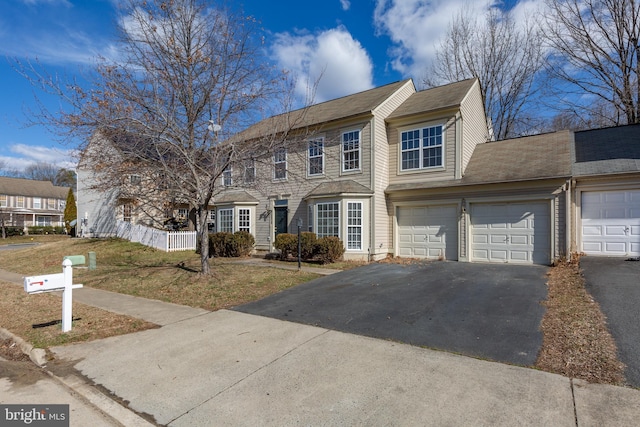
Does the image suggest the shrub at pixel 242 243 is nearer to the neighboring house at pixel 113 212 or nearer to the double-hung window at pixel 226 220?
the double-hung window at pixel 226 220

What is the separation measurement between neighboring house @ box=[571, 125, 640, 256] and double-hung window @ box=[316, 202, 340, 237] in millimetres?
8055

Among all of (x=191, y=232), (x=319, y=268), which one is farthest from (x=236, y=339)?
(x=191, y=232)

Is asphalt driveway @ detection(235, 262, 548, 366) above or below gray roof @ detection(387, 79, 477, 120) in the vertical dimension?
below

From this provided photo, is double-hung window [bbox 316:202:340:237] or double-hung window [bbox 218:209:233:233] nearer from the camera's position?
double-hung window [bbox 316:202:340:237]

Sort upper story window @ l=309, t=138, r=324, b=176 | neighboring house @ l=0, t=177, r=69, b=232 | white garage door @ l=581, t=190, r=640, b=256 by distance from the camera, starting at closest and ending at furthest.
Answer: white garage door @ l=581, t=190, r=640, b=256 → upper story window @ l=309, t=138, r=324, b=176 → neighboring house @ l=0, t=177, r=69, b=232

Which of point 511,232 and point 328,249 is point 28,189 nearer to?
point 328,249

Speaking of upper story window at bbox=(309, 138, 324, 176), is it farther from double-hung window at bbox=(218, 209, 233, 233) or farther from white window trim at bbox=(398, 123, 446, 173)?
double-hung window at bbox=(218, 209, 233, 233)

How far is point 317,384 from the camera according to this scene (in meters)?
3.52

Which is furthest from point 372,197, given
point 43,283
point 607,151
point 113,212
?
point 113,212

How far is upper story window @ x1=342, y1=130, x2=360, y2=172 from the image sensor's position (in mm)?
14062

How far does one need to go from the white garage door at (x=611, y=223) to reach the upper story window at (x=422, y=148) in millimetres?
5043

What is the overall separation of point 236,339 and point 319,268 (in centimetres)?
679

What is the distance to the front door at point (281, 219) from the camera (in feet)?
52.8

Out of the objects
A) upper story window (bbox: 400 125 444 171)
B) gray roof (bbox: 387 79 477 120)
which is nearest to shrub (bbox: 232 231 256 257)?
upper story window (bbox: 400 125 444 171)
